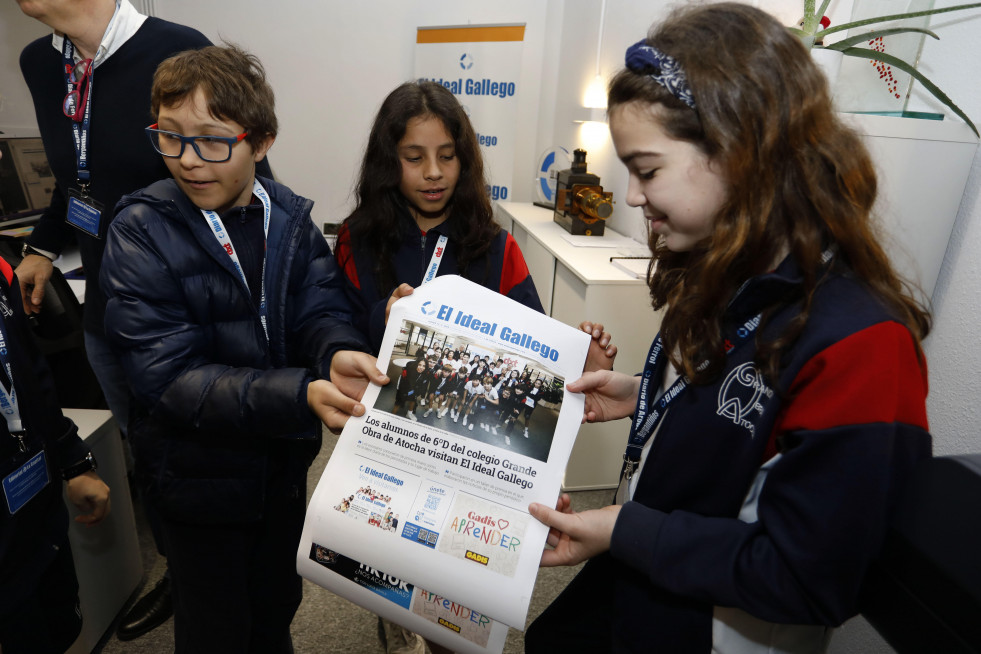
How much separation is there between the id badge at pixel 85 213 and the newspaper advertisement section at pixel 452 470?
3.25 feet

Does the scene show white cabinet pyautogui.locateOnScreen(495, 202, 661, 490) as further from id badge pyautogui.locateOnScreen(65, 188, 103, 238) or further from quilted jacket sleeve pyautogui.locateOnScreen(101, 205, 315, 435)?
id badge pyautogui.locateOnScreen(65, 188, 103, 238)

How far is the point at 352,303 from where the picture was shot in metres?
1.52

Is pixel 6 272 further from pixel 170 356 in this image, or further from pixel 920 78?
pixel 920 78

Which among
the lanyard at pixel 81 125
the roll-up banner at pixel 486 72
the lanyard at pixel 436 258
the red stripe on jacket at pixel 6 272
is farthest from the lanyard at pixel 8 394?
the roll-up banner at pixel 486 72

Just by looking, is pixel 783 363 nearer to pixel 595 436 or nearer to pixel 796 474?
pixel 796 474

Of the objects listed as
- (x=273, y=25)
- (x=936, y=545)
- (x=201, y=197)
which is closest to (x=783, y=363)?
(x=936, y=545)

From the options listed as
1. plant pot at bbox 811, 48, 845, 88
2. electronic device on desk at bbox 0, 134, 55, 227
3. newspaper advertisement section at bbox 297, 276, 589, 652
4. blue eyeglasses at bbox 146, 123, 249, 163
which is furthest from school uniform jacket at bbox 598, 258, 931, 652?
electronic device on desk at bbox 0, 134, 55, 227

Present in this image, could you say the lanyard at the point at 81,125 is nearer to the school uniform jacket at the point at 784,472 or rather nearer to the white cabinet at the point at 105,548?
the white cabinet at the point at 105,548

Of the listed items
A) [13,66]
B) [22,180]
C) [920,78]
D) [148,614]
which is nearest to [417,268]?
[920,78]

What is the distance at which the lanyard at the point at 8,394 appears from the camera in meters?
1.05

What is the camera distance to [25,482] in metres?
1.07

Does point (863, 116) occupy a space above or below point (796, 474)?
above

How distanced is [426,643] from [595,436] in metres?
1.14

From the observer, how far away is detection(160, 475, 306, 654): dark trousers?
48.1 inches
